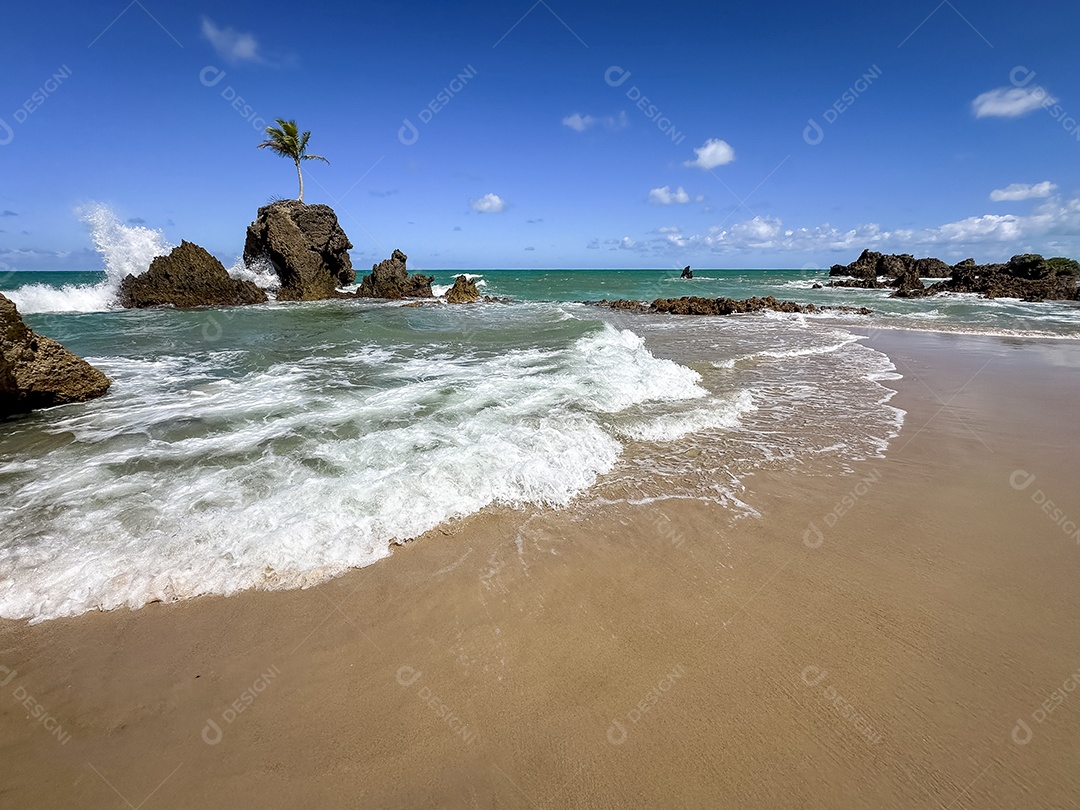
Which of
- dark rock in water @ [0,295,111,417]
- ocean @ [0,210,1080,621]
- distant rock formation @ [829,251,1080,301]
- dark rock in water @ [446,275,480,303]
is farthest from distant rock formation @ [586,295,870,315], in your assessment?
dark rock in water @ [0,295,111,417]

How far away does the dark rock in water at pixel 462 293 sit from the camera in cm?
2631

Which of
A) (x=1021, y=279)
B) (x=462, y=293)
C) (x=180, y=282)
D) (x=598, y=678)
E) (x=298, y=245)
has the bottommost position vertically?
(x=598, y=678)

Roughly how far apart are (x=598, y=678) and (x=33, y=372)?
7941mm

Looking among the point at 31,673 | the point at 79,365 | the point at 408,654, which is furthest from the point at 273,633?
the point at 79,365

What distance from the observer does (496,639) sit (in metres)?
2.62

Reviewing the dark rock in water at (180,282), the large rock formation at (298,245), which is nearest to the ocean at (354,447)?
the dark rock in water at (180,282)

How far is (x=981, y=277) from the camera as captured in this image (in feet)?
118

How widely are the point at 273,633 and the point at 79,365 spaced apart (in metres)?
6.73

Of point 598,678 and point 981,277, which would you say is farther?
point 981,277

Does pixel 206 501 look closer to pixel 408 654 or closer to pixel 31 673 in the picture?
pixel 31 673

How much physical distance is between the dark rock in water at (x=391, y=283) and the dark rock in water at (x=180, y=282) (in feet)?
24.2

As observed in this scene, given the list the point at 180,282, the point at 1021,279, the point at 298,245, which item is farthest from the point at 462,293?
the point at 1021,279

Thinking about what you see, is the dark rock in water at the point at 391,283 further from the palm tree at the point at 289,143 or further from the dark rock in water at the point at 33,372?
the dark rock in water at the point at 33,372

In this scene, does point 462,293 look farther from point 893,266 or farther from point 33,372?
point 893,266
